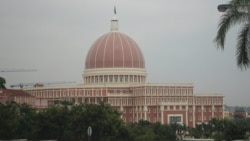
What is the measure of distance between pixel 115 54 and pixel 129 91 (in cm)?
744

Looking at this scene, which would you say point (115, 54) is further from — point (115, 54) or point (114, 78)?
point (114, 78)

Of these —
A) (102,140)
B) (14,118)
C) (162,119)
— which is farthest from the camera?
(162,119)

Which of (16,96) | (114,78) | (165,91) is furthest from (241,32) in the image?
(114,78)

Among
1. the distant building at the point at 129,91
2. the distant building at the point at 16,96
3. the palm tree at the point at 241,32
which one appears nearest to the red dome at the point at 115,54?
the distant building at the point at 129,91

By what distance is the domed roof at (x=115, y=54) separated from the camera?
11019cm

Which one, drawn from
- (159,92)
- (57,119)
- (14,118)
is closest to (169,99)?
(159,92)

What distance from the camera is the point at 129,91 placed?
4336 inches

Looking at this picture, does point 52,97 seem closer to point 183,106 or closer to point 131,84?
point 131,84

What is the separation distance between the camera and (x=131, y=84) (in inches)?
4363

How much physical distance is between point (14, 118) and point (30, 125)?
19.0 feet

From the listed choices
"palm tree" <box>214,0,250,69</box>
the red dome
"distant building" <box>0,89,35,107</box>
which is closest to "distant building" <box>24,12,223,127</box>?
the red dome

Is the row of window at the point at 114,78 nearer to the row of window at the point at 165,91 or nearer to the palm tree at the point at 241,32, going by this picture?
the row of window at the point at 165,91

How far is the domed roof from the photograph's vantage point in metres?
110

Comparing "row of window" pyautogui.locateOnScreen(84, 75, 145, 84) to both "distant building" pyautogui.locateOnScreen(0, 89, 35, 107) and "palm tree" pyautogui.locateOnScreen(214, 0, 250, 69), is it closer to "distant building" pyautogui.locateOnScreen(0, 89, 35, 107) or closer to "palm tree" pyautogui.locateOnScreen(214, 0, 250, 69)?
"distant building" pyautogui.locateOnScreen(0, 89, 35, 107)
